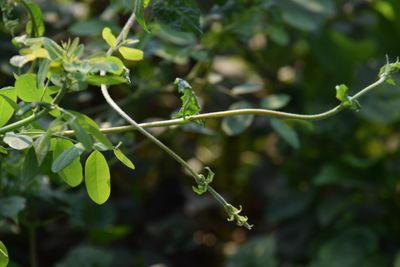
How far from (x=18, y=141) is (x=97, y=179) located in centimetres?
10

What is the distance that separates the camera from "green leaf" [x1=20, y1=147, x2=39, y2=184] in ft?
2.05

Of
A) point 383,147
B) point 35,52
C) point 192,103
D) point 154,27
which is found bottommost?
point 35,52

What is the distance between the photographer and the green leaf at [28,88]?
640 mm

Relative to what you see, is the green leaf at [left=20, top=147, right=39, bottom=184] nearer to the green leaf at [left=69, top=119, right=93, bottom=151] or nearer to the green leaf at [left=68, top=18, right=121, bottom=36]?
the green leaf at [left=69, top=119, right=93, bottom=151]

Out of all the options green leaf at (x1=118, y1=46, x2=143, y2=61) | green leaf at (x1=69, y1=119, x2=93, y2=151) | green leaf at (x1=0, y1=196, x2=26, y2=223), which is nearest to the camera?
green leaf at (x1=69, y1=119, x2=93, y2=151)

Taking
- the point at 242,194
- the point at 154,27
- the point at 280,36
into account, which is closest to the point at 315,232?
the point at 242,194

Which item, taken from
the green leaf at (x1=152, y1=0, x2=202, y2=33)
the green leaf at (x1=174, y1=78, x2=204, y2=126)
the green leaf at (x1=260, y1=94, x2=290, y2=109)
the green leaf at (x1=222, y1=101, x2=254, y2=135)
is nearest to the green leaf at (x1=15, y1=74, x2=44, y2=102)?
the green leaf at (x1=174, y1=78, x2=204, y2=126)

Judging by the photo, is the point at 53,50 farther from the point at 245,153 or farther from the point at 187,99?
the point at 245,153

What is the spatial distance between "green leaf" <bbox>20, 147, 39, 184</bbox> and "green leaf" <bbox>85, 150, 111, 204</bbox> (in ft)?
0.22

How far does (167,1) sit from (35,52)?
0.35 m

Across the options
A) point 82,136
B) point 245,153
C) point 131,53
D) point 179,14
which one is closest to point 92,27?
point 179,14

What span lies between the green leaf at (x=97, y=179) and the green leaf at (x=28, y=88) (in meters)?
0.09

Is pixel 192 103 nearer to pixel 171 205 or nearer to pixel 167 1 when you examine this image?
pixel 167 1

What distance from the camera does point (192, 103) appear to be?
63cm
